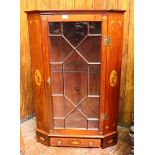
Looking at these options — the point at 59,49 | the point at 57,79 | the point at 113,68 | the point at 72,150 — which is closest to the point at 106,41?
the point at 113,68

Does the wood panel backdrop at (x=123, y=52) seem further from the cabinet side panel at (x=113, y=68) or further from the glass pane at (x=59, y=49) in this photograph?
the glass pane at (x=59, y=49)

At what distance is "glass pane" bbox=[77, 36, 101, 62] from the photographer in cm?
181

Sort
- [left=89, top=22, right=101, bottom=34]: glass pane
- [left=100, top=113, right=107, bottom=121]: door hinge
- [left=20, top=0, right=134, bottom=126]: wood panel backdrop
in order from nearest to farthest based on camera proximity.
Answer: [left=89, top=22, right=101, bottom=34]: glass pane, [left=100, top=113, right=107, bottom=121]: door hinge, [left=20, top=0, right=134, bottom=126]: wood panel backdrop

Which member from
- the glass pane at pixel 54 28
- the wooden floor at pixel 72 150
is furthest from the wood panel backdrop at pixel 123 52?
the glass pane at pixel 54 28

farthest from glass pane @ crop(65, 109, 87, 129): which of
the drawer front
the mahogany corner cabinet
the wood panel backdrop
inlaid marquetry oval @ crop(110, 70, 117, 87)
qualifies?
the wood panel backdrop

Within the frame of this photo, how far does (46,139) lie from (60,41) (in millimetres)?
857

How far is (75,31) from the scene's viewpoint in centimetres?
182

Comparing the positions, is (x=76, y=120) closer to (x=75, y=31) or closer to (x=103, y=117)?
(x=103, y=117)

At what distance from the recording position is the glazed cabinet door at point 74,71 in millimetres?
1780

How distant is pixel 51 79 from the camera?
1913 millimetres

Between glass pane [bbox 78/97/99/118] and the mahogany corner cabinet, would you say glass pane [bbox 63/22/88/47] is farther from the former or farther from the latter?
glass pane [bbox 78/97/99/118]

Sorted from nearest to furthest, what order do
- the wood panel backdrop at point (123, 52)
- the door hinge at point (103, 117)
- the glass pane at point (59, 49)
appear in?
the glass pane at point (59, 49), the door hinge at point (103, 117), the wood panel backdrop at point (123, 52)

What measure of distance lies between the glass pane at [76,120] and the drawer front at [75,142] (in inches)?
4.6

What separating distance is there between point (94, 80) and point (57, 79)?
30 centimetres
